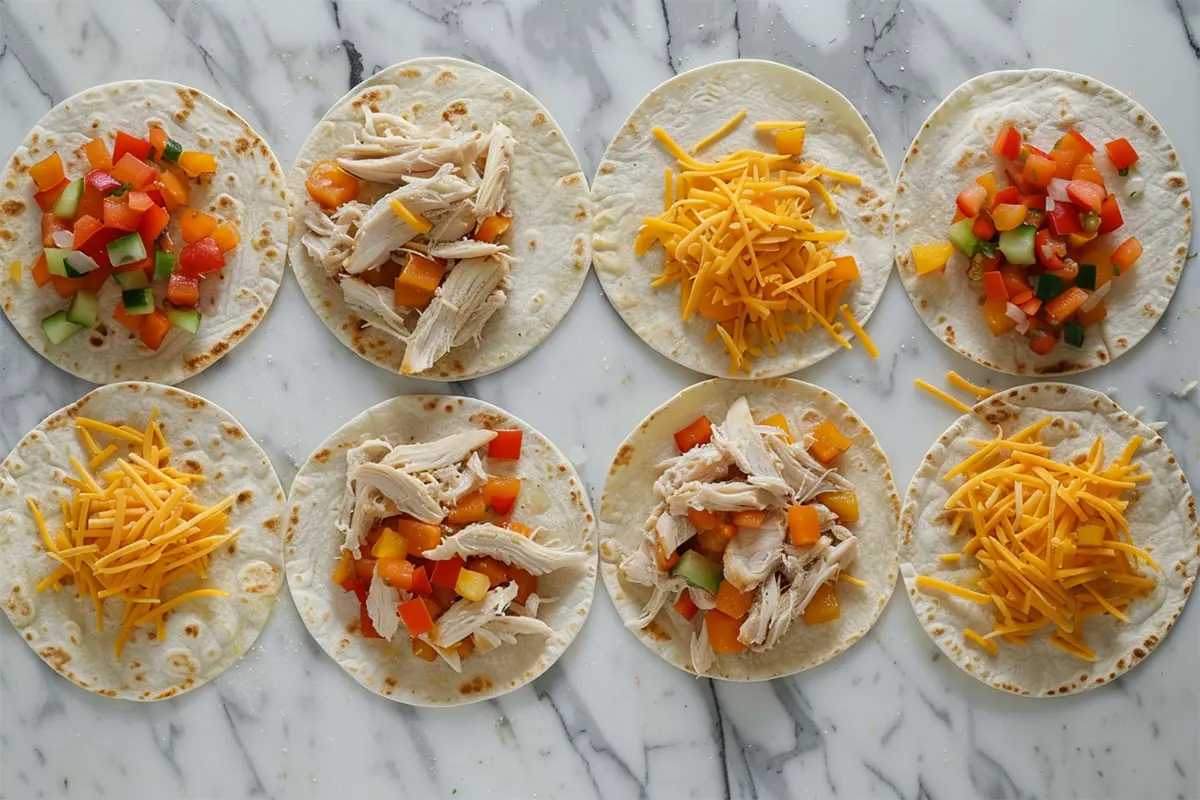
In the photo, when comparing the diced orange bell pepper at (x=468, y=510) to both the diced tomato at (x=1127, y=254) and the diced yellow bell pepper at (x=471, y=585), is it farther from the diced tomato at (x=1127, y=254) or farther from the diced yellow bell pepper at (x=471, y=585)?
the diced tomato at (x=1127, y=254)

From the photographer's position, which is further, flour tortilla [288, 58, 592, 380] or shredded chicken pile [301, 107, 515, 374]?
flour tortilla [288, 58, 592, 380]

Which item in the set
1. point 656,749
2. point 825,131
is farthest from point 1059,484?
point 656,749

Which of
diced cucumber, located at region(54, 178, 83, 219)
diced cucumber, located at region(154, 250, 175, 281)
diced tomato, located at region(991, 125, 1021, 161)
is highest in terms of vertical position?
diced cucumber, located at region(54, 178, 83, 219)

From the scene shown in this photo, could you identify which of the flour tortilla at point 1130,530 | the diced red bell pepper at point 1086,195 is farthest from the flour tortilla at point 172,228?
the diced red bell pepper at point 1086,195

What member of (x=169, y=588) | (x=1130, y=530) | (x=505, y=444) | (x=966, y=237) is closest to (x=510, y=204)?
(x=505, y=444)

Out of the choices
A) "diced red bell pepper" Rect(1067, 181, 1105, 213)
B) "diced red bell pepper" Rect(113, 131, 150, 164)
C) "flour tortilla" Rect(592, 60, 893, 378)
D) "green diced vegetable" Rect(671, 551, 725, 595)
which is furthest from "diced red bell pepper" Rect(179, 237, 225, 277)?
"diced red bell pepper" Rect(1067, 181, 1105, 213)

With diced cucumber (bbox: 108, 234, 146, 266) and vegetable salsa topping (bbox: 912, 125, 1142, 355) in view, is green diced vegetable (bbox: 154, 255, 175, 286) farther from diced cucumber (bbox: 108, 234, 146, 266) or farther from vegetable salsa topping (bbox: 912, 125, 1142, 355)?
vegetable salsa topping (bbox: 912, 125, 1142, 355)

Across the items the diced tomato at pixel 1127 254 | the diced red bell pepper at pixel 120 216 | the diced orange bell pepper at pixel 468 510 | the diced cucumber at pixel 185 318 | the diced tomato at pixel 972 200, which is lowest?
the diced tomato at pixel 1127 254

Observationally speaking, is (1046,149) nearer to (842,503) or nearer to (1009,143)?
(1009,143)
